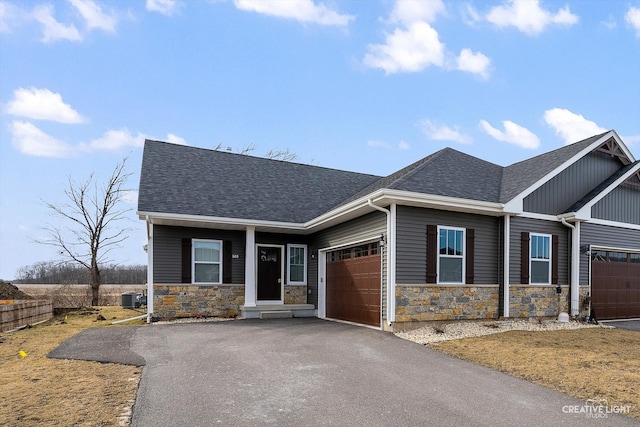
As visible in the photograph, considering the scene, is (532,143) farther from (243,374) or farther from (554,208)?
(243,374)

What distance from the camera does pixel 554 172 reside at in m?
12.4

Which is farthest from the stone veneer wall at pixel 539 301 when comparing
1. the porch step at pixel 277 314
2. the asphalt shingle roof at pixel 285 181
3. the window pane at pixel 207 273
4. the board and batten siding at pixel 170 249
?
the board and batten siding at pixel 170 249

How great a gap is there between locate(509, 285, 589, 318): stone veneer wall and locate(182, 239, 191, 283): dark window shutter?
9.11 m

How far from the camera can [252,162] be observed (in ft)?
56.8

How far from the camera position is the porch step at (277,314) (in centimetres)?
1339

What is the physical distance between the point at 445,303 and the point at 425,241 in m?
1.60

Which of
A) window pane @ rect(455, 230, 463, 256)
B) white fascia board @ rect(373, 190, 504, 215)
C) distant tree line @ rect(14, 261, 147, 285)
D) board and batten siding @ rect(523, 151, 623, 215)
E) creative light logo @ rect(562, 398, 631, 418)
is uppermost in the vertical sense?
board and batten siding @ rect(523, 151, 623, 215)

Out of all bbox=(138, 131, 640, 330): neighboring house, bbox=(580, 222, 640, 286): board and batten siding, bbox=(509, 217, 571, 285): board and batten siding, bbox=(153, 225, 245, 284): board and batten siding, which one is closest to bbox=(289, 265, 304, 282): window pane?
bbox=(138, 131, 640, 330): neighboring house

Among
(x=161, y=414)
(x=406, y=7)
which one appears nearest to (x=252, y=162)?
(x=406, y=7)

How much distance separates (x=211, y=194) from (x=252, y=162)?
11.8ft

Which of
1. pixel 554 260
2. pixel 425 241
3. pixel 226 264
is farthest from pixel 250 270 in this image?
pixel 554 260

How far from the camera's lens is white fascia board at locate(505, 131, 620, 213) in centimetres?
1147

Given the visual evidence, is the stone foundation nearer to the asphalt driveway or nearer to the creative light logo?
the asphalt driveway

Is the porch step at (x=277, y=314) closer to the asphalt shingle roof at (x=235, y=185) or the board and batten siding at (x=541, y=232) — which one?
the asphalt shingle roof at (x=235, y=185)
